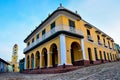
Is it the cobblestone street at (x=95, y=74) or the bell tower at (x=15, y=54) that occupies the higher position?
the bell tower at (x=15, y=54)

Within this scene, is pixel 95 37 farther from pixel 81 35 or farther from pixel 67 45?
pixel 67 45

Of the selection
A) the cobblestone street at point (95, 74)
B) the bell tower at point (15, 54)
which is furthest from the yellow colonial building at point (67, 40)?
the bell tower at point (15, 54)

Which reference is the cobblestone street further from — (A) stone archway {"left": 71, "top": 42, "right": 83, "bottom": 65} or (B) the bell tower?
(B) the bell tower

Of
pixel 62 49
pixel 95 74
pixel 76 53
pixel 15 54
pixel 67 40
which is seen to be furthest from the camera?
pixel 15 54

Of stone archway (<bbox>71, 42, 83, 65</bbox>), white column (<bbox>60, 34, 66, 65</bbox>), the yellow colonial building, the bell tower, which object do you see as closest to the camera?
white column (<bbox>60, 34, 66, 65</bbox>)

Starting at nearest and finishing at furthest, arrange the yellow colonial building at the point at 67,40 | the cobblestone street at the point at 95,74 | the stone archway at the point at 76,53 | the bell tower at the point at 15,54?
the cobblestone street at the point at 95,74
the yellow colonial building at the point at 67,40
the stone archway at the point at 76,53
the bell tower at the point at 15,54

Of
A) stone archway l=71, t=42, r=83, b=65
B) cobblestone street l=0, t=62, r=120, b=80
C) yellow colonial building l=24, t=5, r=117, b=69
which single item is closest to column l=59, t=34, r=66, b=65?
yellow colonial building l=24, t=5, r=117, b=69

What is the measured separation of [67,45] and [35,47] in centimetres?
782

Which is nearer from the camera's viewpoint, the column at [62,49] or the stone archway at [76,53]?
the column at [62,49]

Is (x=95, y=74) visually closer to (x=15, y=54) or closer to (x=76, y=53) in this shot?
(x=76, y=53)

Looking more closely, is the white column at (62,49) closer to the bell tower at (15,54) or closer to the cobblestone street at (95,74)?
the cobblestone street at (95,74)

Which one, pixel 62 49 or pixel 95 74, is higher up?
pixel 62 49

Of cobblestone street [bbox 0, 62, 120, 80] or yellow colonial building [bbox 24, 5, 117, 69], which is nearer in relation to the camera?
cobblestone street [bbox 0, 62, 120, 80]

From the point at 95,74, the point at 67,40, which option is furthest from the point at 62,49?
the point at 95,74
